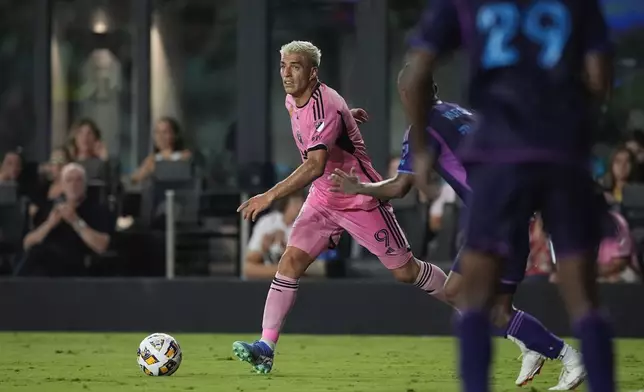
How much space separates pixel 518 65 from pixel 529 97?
12 centimetres

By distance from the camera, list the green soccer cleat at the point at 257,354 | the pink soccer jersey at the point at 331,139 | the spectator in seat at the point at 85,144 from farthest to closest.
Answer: the spectator in seat at the point at 85,144
the pink soccer jersey at the point at 331,139
the green soccer cleat at the point at 257,354

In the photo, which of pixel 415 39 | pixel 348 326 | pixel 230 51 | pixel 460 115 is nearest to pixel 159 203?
pixel 348 326

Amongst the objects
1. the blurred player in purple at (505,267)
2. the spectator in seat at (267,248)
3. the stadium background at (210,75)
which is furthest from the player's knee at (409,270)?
the stadium background at (210,75)

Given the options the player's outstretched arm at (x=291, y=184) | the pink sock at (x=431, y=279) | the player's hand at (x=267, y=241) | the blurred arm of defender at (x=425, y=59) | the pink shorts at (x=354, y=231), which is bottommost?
the player's hand at (x=267, y=241)

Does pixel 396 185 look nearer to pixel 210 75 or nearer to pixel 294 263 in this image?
pixel 294 263

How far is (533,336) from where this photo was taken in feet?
23.4

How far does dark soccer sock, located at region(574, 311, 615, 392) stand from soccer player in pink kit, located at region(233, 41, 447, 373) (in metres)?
3.34

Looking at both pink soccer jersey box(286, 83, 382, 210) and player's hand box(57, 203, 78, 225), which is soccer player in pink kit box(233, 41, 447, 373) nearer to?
pink soccer jersey box(286, 83, 382, 210)

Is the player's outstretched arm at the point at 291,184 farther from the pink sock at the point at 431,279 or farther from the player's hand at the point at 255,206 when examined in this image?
the pink sock at the point at 431,279

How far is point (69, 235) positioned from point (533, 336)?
5775 mm

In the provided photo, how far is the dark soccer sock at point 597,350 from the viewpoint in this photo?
4809mm

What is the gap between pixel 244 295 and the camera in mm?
11773

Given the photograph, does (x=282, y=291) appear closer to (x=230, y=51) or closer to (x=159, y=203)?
(x=159, y=203)

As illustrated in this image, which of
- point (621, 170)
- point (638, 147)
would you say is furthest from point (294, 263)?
point (638, 147)
